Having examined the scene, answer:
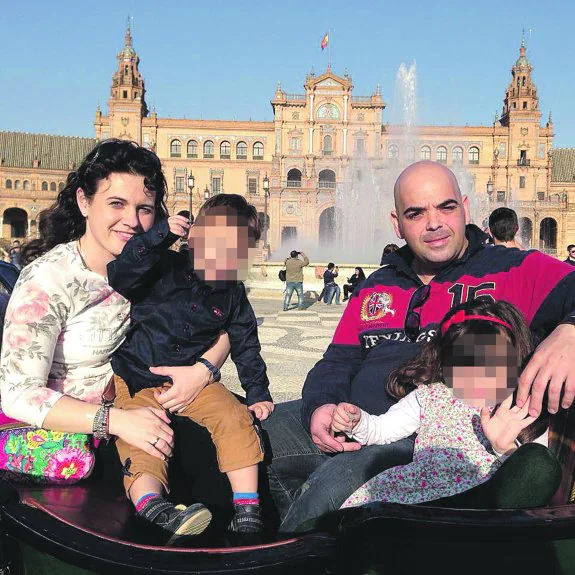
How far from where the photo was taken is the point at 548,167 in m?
66.2

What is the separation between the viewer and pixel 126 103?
66.0 m

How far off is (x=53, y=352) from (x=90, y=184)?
0.58 m

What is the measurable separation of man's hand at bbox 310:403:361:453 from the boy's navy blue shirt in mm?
456

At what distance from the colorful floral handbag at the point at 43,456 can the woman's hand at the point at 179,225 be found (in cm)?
70

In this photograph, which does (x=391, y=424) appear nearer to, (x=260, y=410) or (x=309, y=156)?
(x=260, y=410)

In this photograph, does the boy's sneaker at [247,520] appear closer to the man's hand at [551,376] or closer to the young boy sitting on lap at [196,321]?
the young boy sitting on lap at [196,321]

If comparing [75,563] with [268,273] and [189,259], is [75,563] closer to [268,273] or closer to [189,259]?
[189,259]

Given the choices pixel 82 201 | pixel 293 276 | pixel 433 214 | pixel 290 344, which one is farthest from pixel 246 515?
pixel 293 276

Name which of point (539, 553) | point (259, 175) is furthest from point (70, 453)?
point (259, 175)

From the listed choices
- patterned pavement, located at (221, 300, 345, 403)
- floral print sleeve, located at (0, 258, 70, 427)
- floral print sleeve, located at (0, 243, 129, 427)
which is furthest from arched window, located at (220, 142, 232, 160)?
floral print sleeve, located at (0, 258, 70, 427)

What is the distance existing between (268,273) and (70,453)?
74.9 feet

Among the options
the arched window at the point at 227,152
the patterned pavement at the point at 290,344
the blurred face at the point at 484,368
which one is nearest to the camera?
the blurred face at the point at 484,368

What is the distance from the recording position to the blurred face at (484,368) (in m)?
1.72

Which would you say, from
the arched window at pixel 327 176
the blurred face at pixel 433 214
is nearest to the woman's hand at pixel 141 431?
the blurred face at pixel 433 214
